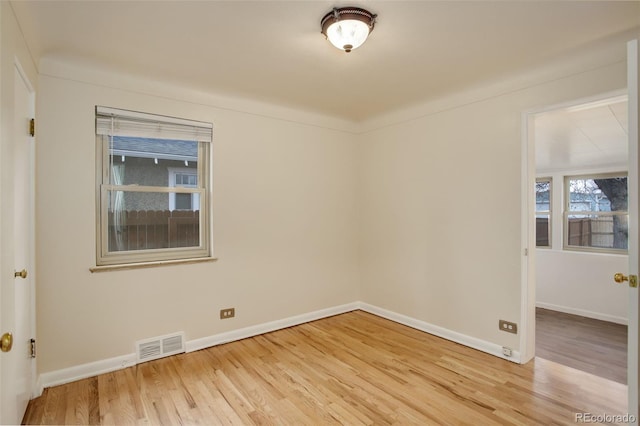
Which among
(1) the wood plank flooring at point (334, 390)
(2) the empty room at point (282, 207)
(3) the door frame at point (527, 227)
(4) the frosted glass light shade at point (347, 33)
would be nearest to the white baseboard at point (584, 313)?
(2) the empty room at point (282, 207)

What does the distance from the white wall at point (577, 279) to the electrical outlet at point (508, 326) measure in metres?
2.28

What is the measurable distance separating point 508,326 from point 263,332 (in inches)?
95.7

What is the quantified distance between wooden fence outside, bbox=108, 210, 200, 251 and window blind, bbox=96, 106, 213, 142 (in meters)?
0.71

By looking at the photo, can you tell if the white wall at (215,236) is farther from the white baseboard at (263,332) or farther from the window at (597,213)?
the window at (597,213)

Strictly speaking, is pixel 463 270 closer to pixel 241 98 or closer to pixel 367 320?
pixel 367 320

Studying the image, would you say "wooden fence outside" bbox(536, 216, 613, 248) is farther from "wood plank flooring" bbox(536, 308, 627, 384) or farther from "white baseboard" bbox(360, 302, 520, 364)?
"white baseboard" bbox(360, 302, 520, 364)

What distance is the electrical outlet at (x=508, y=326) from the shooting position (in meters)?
2.88

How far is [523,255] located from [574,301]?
2636 millimetres

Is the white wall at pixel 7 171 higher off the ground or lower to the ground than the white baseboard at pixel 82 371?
higher

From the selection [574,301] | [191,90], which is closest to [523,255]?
[574,301]

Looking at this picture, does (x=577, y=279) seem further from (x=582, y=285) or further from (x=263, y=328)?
(x=263, y=328)

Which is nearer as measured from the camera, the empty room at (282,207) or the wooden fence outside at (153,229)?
the empty room at (282,207)
